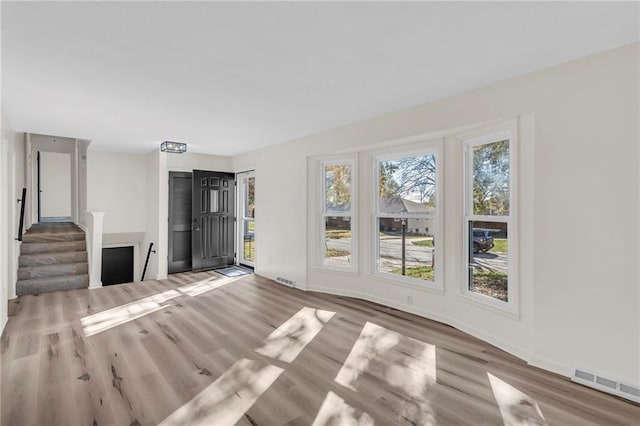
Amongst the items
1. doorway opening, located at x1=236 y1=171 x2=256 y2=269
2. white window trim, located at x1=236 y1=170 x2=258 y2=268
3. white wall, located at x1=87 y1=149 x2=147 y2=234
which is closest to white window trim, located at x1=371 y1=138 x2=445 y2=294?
doorway opening, located at x1=236 y1=171 x2=256 y2=269

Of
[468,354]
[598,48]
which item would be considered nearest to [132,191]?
[468,354]

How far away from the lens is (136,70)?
265 cm

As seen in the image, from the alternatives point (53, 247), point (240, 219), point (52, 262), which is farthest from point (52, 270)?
point (240, 219)

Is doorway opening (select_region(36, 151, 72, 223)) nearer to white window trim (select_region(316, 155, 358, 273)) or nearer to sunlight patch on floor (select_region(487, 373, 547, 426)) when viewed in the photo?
white window trim (select_region(316, 155, 358, 273))

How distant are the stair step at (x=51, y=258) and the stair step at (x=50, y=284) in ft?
1.42

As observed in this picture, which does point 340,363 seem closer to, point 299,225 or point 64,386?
point 64,386

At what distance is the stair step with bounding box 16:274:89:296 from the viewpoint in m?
5.05

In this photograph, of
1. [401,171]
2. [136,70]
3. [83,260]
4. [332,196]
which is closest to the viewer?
[136,70]

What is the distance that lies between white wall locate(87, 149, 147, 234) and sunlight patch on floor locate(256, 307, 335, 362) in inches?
182

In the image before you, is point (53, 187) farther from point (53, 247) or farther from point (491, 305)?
point (491, 305)

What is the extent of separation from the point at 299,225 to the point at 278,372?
2929mm

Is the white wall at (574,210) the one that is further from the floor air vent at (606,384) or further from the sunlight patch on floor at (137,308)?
the sunlight patch on floor at (137,308)

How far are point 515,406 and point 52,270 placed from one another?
263 inches

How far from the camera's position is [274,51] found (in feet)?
7.73
